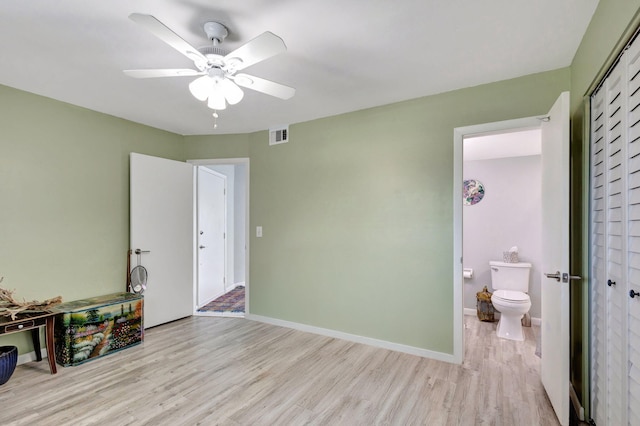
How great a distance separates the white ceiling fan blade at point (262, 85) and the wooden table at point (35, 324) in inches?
96.0

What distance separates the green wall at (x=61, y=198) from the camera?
270 centimetres

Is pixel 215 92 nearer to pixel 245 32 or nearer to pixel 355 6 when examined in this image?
pixel 245 32

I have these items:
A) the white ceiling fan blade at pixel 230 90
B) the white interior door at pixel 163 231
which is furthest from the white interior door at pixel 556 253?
the white interior door at pixel 163 231

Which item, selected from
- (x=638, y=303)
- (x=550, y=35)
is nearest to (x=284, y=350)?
(x=638, y=303)

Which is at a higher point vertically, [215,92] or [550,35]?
[550,35]

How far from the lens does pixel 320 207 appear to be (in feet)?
11.6

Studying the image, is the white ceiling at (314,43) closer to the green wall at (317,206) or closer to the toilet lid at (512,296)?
the green wall at (317,206)

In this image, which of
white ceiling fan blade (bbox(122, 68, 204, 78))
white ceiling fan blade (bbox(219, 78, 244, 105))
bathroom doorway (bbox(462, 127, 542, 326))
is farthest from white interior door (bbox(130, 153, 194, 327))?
bathroom doorway (bbox(462, 127, 542, 326))

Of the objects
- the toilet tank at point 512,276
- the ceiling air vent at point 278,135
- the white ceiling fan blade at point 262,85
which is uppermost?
the ceiling air vent at point 278,135

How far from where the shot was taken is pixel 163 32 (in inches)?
58.4

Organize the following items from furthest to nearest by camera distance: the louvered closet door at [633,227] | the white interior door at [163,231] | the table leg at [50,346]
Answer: the white interior door at [163,231] < the table leg at [50,346] < the louvered closet door at [633,227]

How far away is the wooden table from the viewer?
234 cm

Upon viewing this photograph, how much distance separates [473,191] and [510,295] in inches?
59.4

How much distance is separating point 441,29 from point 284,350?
2900mm
